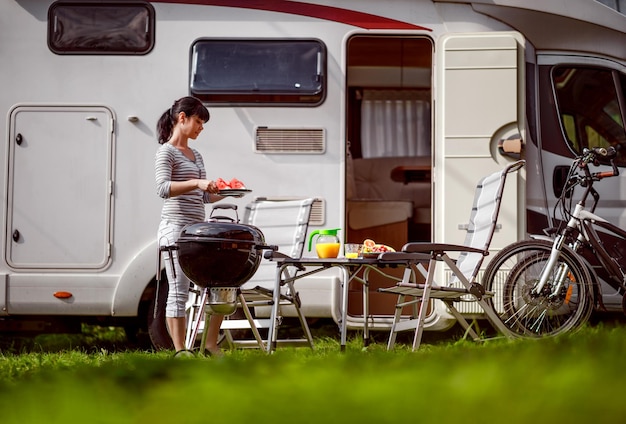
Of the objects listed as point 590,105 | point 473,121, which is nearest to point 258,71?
point 473,121

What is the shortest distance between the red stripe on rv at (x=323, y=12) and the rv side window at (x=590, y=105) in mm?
961

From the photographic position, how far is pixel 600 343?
57.5 inches

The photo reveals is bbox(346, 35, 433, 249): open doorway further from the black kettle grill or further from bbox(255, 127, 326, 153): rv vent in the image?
the black kettle grill

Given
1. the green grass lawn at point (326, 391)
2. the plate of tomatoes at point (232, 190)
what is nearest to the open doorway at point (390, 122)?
the plate of tomatoes at point (232, 190)

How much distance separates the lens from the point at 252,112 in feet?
18.2

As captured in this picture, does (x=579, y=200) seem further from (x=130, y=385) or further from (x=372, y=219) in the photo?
(x=130, y=385)

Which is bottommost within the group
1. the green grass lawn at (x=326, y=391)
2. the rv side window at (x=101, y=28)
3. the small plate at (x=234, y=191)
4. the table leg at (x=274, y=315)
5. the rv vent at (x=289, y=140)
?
the table leg at (x=274, y=315)

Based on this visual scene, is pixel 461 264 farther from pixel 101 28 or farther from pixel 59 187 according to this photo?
pixel 101 28

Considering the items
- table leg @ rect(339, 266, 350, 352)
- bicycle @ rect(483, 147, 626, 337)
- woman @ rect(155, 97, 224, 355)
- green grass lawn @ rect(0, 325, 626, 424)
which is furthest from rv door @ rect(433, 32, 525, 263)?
green grass lawn @ rect(0, 325, 626, 424)

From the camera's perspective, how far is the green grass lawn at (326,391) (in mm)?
1004

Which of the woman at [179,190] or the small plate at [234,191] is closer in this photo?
the small plate at [234,191]

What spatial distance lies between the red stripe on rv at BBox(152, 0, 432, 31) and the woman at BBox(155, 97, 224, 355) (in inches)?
40.1

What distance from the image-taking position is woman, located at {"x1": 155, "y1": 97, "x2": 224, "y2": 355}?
4.62 metres

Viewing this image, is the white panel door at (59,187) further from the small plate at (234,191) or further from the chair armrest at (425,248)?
the chair armrest at (425,248)
